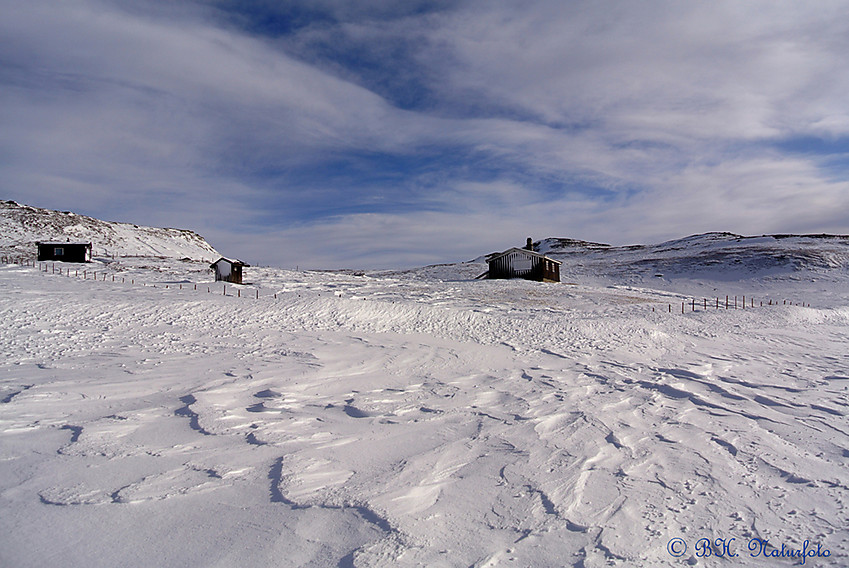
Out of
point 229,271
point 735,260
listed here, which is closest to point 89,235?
point 229,271

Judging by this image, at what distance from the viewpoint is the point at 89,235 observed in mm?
72375

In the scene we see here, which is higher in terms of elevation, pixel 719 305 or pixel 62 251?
pixel 62 251

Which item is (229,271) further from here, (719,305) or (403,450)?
(719,305)

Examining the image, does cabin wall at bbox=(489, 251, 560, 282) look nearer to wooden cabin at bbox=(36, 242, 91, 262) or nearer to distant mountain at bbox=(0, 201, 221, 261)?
wooden cabin at bbox=(36, 242, 91, 262)

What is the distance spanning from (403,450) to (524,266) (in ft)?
148

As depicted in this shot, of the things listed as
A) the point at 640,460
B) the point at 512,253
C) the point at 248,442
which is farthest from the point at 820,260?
the point at 248,442

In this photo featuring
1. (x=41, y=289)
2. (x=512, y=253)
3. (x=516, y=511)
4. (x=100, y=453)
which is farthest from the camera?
(x=512, y=253)

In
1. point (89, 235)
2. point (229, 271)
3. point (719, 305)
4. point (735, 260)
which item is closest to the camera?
point (719, 305)

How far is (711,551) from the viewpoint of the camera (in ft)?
15.4

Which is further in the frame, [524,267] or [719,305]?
[524,267]

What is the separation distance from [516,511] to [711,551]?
1.87 metres

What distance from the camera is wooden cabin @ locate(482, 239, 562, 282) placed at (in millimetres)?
50188

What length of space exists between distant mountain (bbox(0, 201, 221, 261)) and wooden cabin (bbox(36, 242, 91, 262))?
8.88 metres

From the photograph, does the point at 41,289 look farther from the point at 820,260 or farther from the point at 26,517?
the point at 820,260
